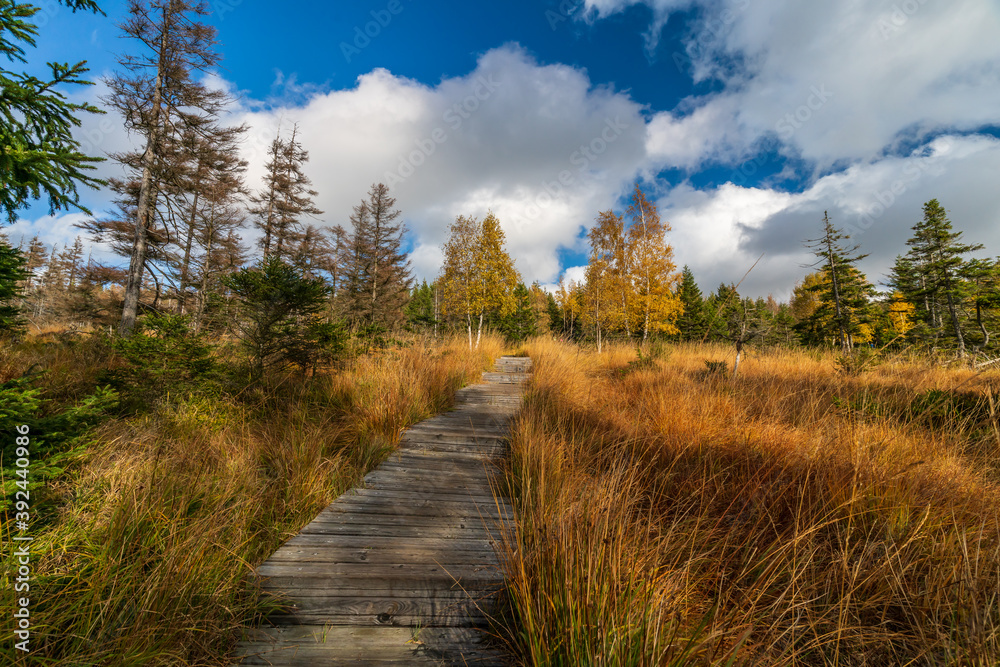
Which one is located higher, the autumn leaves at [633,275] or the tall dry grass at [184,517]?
the autumn leaves at [633,275]

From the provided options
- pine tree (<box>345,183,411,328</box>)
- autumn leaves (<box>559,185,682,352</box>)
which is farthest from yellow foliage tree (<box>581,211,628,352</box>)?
pine tree (<box>345,183,411,328</box>)

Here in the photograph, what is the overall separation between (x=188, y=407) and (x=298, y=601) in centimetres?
331

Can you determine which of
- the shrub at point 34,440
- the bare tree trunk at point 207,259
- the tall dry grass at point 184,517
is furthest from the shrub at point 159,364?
the bare tree trunk at point 207,259

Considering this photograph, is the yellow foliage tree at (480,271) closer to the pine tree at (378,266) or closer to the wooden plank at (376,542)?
the pine tree at (378,266)

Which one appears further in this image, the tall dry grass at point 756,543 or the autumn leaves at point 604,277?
the autumn leaves at point 604,277

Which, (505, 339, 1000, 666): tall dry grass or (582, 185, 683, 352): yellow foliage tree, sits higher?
(582, 185, 683, 352): yellow foliage tree

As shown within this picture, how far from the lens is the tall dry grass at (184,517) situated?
4.47 feet

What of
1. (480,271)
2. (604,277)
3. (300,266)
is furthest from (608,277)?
(300,266)

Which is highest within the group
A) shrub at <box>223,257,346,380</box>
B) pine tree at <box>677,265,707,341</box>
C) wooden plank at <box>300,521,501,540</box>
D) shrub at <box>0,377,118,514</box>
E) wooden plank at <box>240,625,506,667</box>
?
pine tree at <box>677,265,707,341</box>

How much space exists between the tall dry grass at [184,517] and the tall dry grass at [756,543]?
4.87 feet

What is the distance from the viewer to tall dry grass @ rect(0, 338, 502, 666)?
136 cm

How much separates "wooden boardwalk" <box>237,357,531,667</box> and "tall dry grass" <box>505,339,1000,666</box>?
0.29 m

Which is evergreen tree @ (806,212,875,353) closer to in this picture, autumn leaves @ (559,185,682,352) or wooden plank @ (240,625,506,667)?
autumn leaves @ (559,185,682,352)

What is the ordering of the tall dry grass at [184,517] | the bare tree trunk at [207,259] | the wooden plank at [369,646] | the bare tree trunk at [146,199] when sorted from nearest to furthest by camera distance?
the tall dry grass at [184,517], the wooden plank at [369,646], the bare tree trunk at [146,199], the bare tree trunk at [207,259]
